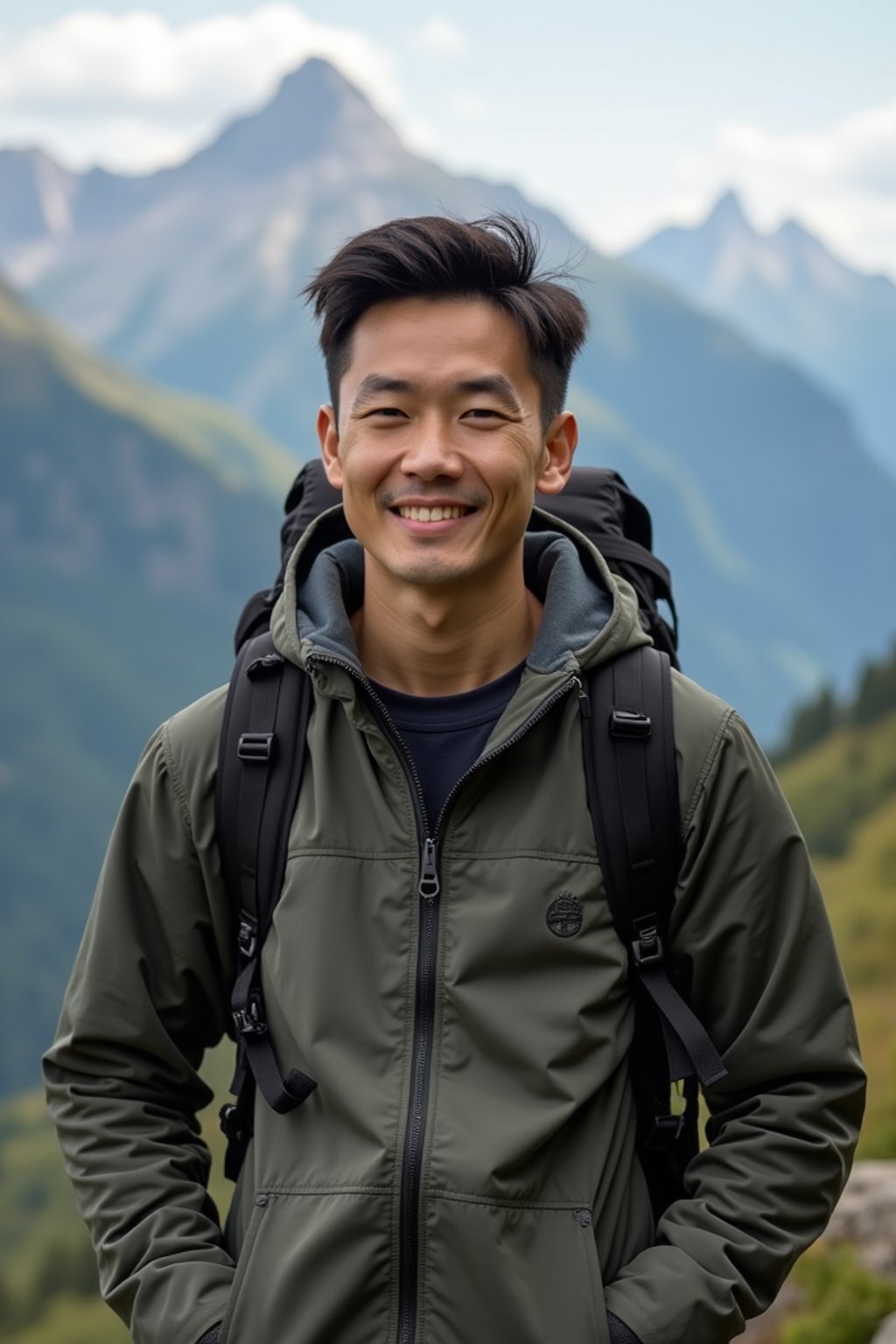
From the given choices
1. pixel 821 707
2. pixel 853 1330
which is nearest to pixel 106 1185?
pixel 853 1330

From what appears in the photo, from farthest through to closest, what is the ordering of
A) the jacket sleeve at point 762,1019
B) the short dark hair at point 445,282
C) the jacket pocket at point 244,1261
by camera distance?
the short dark hair at point 445,282 < the jacket sleeve at point 762,1019 < the jacket pocket at point 244,1261

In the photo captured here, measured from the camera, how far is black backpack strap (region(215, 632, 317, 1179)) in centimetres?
368

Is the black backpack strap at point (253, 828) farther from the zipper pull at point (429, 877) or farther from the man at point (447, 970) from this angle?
the zipper pull at point (429, 877)

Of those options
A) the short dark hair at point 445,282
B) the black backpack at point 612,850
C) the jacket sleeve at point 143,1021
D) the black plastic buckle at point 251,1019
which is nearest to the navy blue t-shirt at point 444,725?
the black backpack at point 612,850

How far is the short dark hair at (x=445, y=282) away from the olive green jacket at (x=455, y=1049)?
0.70m

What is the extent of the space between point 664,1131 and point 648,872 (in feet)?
1.95

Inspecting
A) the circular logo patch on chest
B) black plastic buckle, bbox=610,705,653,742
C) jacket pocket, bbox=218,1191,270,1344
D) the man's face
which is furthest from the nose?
jacket pocket, bbox=218,1191,270,1344

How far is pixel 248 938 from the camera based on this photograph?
3.72 meters

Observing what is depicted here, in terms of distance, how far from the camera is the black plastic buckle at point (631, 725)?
3.64 m

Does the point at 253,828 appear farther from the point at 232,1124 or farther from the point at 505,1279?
the point at 505,1279

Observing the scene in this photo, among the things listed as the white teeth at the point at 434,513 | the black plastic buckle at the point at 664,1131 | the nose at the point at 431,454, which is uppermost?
the nose at the point at 431,454

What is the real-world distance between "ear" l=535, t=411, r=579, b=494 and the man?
0.07 metres

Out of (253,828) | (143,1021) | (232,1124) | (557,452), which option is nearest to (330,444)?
(557,452)

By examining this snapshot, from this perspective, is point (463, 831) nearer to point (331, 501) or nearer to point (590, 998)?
point (590, 998)
